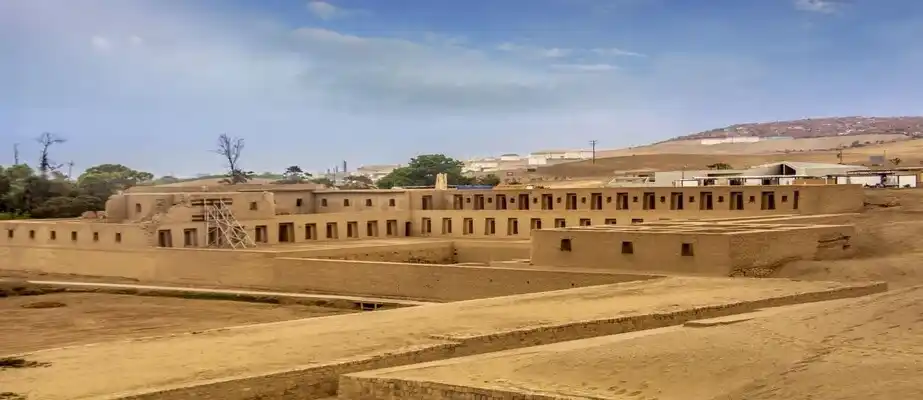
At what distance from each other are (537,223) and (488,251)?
3062 mm

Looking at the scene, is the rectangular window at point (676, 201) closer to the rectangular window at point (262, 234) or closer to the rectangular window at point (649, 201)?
the rectangular window at point (649, 201)

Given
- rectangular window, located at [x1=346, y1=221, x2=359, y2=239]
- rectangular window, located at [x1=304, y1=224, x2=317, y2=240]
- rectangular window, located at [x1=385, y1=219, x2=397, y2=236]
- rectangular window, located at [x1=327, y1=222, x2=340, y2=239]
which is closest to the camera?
rectangular window, located at [x1=304, y1=224, x2=317, y2=240]

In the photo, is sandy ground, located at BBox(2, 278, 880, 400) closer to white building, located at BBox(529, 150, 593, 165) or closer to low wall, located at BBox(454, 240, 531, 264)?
low wall, located at BBox(454, 240, 531, 264)

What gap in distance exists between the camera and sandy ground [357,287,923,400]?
371 inches

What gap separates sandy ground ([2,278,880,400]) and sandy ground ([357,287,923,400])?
6.39 feet

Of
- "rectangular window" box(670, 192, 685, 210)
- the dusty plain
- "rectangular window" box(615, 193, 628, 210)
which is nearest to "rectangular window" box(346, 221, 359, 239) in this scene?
the dusty plain

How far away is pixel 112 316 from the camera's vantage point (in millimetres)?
24812

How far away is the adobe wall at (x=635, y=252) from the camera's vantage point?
66.9 feet

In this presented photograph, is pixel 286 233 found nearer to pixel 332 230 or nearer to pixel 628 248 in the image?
pixel 332 230

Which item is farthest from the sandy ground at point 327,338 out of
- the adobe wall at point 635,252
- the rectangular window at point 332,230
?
the rectangular window at point 332,230

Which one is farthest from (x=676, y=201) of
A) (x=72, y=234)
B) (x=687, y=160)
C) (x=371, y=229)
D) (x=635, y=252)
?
(x=687, y=160)

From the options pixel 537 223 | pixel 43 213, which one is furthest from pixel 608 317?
pixel 43 213

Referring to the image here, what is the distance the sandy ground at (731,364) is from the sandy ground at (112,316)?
40.4 feet

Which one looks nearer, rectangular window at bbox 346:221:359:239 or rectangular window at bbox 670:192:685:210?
rectangular window at bbox 670:192:685:210
